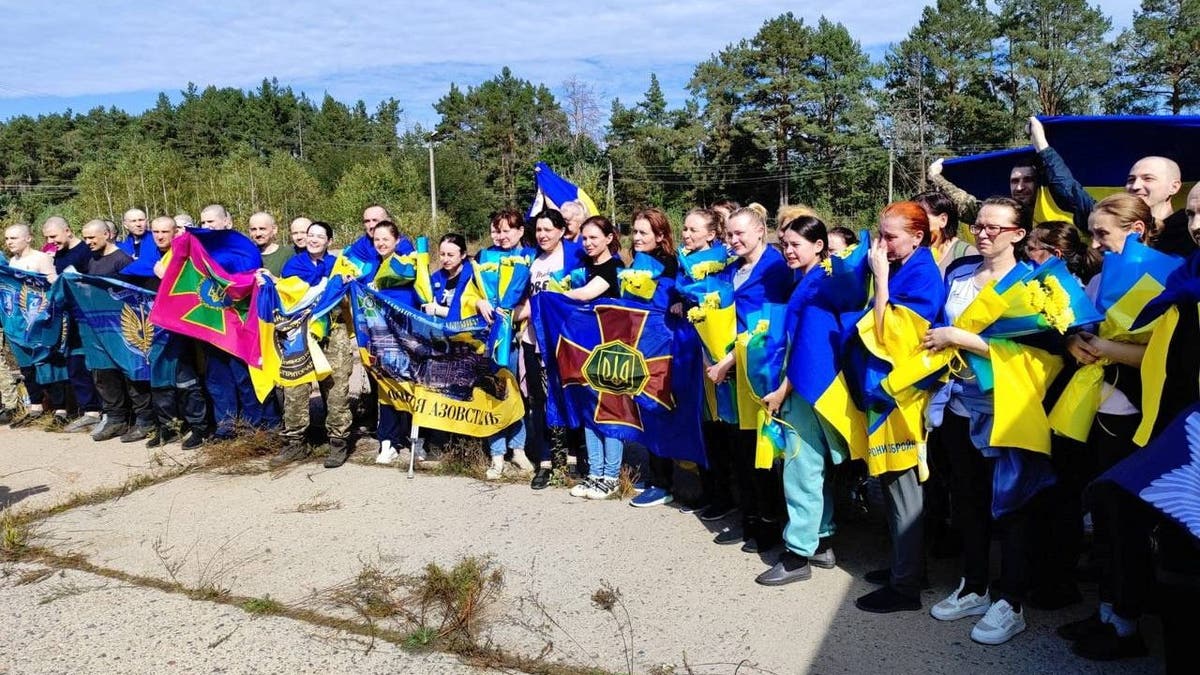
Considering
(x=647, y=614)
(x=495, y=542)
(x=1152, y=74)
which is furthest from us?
(x=1152, y=74)

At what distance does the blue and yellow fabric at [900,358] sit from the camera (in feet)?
12.7

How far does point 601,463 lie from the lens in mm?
5922

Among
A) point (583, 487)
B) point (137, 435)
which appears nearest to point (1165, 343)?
point (583, 487)

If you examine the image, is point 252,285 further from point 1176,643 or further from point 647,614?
point 1176,643

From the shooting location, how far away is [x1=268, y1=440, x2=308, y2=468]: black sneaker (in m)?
6.74

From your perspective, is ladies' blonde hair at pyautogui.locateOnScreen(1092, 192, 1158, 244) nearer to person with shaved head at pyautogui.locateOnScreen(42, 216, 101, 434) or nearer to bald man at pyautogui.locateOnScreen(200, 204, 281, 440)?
bald man at pyautogui.locateOnScreen(200, 204, 281, 440)

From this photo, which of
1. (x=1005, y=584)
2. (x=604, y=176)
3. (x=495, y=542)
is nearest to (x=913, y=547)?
(x=1005, y=584)

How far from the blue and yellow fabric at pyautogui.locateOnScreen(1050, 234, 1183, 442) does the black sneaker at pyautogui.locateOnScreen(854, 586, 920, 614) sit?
1034 mm

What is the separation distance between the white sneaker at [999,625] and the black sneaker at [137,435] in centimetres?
710

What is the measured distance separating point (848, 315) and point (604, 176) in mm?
59535

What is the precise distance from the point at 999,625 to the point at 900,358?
3.98 feet

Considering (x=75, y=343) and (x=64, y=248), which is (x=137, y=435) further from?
(x=64, y=248)

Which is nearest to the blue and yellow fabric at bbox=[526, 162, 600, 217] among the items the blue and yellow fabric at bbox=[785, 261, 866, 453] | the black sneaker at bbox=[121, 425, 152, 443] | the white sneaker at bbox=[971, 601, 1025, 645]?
the blue and yellow fabric at bbox=[785, 261, 866, 453]

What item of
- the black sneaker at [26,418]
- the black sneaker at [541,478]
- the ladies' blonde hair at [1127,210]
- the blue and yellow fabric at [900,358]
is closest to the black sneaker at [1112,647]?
the blue and yellow fabric at [900,358]
